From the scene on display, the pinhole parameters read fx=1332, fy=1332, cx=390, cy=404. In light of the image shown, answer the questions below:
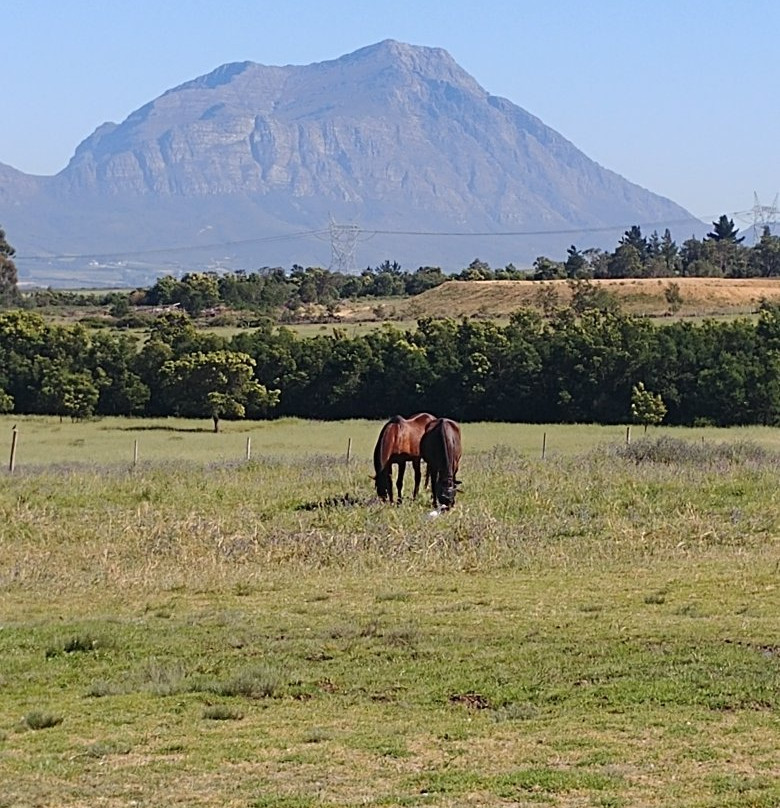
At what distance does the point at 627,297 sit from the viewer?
94.1 metres

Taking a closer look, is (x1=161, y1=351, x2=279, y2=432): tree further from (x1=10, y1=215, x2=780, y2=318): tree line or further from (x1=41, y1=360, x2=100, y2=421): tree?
(x1=10, y1=215, x2=780, y2=318): tree line

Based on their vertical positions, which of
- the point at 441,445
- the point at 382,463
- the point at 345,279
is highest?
the point at 345,279

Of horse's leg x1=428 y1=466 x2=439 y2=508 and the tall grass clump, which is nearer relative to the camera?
horse's leg x1=428 y1=466 x2=439 y2=508

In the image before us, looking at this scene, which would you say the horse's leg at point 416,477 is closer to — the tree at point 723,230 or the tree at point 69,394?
the tree at point 69,394

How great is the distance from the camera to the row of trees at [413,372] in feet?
200

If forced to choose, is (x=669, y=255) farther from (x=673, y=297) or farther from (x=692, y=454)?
(x=692, y=454)

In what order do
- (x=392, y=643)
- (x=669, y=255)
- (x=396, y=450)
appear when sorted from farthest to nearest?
1. (x=669, y=255)
2. (x=396, y=450)
3. (x=392, y=643)

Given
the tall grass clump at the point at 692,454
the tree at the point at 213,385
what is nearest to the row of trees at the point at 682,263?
the tree at the point at 213,385

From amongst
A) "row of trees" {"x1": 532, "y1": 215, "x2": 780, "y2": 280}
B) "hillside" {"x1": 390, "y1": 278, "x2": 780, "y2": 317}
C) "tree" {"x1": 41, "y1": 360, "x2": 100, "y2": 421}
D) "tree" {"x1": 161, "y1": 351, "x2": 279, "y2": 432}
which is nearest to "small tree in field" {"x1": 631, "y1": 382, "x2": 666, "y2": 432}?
"tree" {"x1": 161, "y1": 351, "x2": 279, "y2": 432}

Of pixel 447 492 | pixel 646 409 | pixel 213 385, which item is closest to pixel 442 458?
pixel 447 492

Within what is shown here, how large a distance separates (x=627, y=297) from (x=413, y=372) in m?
33.3

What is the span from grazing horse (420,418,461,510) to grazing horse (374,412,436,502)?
461 millimetres

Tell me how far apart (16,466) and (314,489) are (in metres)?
12.1

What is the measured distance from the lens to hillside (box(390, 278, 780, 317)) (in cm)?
9175
